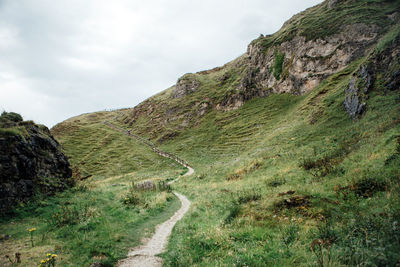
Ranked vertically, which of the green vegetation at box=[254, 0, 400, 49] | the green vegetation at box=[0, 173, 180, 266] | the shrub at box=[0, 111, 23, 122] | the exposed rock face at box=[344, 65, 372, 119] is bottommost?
the green vegetation at box=[0, 173, 180, 266]

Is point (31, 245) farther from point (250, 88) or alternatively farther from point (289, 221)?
point (250, 88)

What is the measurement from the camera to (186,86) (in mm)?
105188

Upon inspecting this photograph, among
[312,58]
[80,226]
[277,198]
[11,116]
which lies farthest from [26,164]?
[312,58]

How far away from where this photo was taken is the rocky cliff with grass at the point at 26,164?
1191 cm

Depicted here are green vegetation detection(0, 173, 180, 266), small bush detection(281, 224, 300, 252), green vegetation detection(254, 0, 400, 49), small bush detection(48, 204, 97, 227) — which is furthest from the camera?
green vegetation detection(254, 0, 400, 49)

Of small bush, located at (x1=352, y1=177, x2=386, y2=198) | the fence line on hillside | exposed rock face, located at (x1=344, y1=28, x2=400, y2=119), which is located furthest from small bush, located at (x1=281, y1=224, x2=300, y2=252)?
the fence line on hillside

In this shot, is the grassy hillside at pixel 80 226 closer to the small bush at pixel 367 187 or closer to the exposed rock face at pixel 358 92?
the small bush at pixel 367 187

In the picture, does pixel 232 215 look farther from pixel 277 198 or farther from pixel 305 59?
pixel 305 59

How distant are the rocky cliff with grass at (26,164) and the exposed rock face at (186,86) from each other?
87540 mm

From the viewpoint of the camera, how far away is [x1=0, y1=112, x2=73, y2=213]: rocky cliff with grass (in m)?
11.9

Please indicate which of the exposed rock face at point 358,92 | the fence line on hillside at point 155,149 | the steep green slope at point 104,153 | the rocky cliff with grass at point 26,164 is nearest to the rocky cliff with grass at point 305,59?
the exposed rock face at point 358,92

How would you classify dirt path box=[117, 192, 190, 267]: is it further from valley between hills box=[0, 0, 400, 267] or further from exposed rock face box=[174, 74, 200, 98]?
exposed rock face box=[174, 74, 200, 98]

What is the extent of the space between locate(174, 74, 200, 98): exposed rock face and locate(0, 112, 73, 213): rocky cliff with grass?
8754 cm

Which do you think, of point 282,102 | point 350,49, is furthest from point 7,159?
point 350,49
